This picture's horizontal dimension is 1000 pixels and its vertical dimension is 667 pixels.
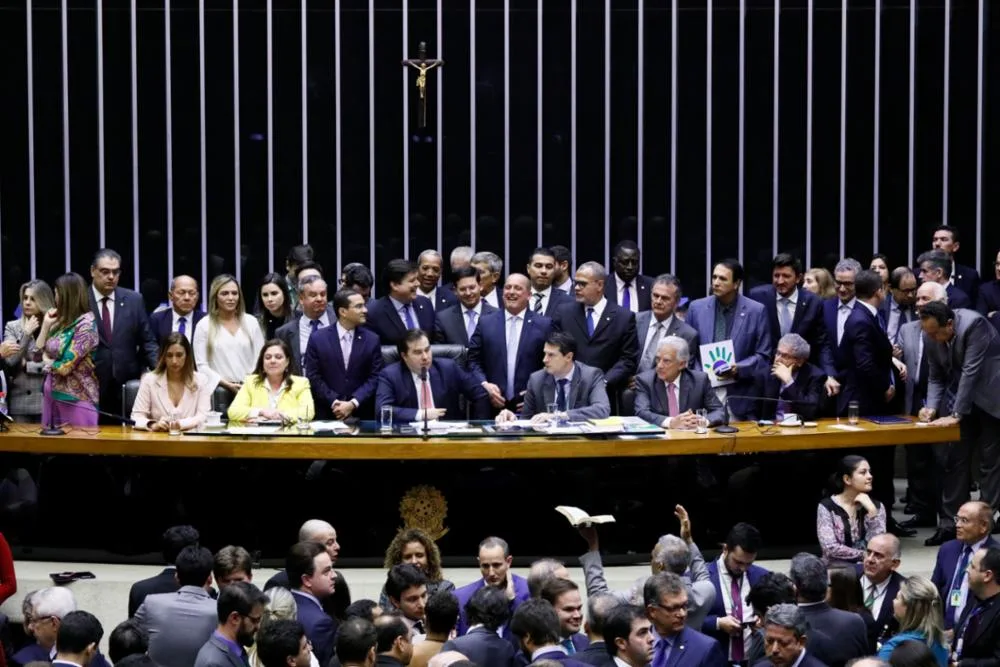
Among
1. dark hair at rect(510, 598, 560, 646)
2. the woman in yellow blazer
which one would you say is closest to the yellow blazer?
the woman in yellow blazer

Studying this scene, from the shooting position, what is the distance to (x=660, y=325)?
10.5m

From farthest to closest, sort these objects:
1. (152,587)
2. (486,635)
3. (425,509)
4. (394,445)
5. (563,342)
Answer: (563,342) < (425,509) < (394,445) < (152,587) < (486,635)

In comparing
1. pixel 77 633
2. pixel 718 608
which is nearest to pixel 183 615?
pixel 77 633

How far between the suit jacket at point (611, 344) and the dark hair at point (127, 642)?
15.3ft

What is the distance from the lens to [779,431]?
971 cm

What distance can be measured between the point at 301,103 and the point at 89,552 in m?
4.12

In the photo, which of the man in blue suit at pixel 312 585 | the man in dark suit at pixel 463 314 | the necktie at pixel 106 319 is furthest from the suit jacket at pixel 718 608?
the necktie at pixel 106 319

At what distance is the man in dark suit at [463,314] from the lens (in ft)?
35.1

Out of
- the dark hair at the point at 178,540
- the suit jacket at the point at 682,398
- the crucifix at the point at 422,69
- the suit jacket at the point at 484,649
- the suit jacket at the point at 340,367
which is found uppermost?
the crucifix at the point at 422,69

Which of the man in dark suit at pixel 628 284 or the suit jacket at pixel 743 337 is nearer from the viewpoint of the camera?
the suit jacket at pixel 743 337

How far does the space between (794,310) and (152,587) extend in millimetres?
4917

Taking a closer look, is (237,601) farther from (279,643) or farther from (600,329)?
(600,329)

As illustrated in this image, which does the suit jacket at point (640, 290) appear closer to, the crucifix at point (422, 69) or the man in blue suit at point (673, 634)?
the crucifix at point (422, 69)

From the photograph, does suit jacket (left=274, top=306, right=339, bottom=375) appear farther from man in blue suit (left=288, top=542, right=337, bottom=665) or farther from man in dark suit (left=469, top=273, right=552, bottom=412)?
man in blue suit (left=288, top=542, right=337, bottom=665)
